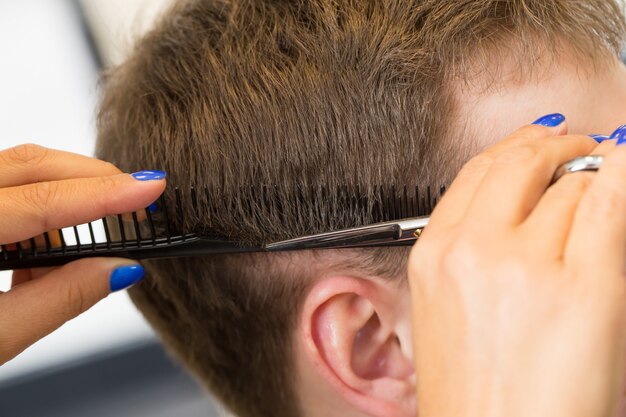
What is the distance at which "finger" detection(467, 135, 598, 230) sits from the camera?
0.55 meters

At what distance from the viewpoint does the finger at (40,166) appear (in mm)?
817

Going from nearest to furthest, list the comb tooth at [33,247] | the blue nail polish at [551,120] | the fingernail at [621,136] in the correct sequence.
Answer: the fingernail at [621,136], the blue nail polish at [551,120], the comb tooth at [33,247]

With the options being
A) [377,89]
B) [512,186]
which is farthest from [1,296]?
[512,186]

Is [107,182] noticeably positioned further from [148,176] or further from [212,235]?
[212,235]

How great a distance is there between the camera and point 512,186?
56 centimetres

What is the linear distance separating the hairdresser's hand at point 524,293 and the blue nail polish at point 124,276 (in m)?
0.39

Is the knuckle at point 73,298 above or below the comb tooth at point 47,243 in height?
below

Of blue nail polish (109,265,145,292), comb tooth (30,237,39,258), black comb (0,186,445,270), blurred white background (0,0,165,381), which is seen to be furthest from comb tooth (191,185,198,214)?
blurred white background (0,0,165,381)

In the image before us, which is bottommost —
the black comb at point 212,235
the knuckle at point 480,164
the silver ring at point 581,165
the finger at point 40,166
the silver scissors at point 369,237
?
the silver scissors at point 369,237

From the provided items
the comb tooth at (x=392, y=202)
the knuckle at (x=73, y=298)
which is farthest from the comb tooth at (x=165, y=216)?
the comb tooth at (x=392, y=202)

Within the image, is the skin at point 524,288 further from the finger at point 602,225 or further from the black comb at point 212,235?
the black comb at point 212,235

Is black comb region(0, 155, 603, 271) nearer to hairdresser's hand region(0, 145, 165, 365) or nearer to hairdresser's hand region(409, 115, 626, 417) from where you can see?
hairdresser's hand region(0, 145, 165, 365)

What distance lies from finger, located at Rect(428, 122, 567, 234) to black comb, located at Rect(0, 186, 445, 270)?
154 millimetres

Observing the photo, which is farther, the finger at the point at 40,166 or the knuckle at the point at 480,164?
the finger at the point at 40,166
